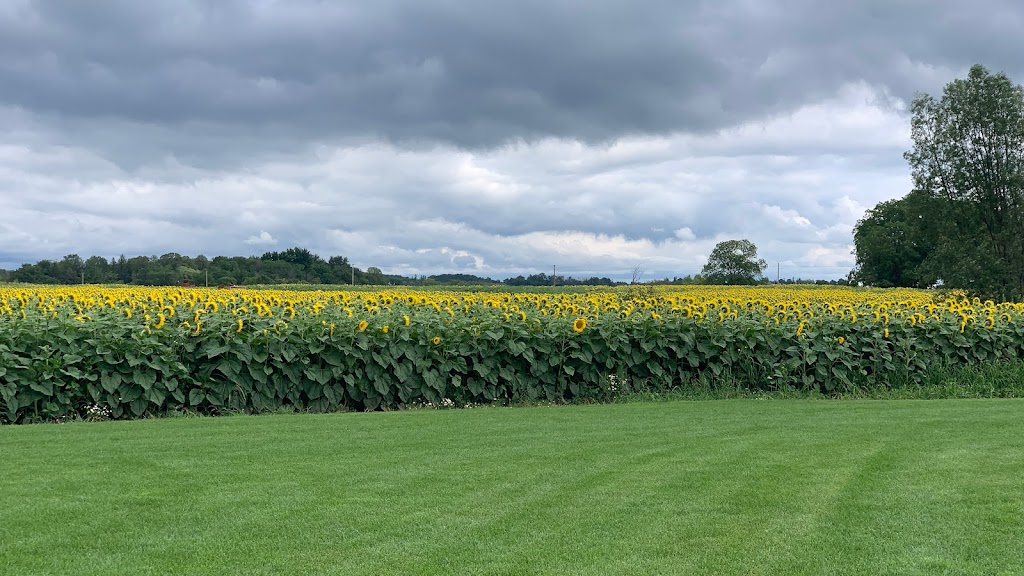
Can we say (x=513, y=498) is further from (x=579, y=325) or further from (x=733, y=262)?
(x=733, y=262)

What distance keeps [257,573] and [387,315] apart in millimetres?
6990

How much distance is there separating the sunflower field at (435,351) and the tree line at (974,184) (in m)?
16.7

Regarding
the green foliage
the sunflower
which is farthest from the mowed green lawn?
the sunflower

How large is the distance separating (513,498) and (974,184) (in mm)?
29145

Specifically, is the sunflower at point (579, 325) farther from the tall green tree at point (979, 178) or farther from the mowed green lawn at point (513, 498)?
the tall green tree at point (979, 178)

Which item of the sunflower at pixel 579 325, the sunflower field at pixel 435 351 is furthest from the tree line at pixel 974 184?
the sunflower at pixel 579 325

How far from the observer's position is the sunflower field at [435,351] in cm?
930

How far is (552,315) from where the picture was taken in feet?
38.2

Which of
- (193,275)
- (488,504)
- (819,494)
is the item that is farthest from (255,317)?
(193,275)

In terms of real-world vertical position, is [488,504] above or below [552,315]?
below

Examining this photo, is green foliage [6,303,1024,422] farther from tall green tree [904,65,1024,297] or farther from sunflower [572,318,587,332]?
tall green tree [904,65,1024,297]

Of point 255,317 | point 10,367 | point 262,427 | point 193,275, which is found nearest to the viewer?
point 262,427

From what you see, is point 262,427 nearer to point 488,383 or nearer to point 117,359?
point 117,359

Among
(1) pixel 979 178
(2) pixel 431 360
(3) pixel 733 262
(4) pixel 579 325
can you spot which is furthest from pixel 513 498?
(3) pixel 733 262
